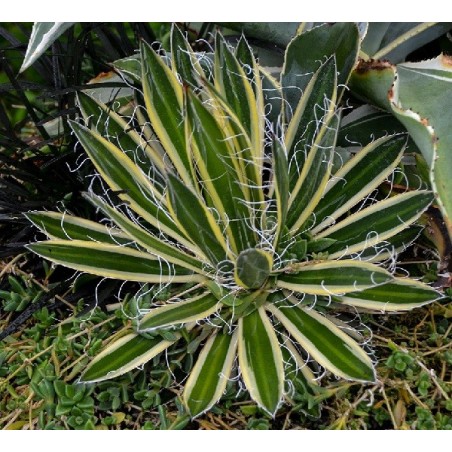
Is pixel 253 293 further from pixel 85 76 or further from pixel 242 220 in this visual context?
pixel 85 76

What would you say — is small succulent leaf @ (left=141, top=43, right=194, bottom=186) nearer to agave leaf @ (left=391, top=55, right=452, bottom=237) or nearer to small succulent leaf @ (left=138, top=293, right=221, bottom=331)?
small succulent leaf @ (left=138, top=293, right=221, bottom=331)

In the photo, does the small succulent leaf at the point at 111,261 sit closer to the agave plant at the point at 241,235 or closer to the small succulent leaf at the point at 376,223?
the agave plant at the point at 241,235

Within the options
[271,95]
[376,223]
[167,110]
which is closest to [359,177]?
[376,223]

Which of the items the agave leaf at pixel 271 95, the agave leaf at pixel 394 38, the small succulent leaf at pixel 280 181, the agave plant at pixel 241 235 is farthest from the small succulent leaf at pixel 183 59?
the agave leaf at pixel 394 38

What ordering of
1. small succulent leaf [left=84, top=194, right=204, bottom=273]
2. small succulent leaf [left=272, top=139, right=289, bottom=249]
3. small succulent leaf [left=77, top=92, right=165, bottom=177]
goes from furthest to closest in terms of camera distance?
small succulent leaf [left=77, top=92, right=165, bottom=177]
small succulent leaf [left=84, top=194, right=204, bottom=273]
small succulent leaf [left=272, top=139, right=289, bottom=249]

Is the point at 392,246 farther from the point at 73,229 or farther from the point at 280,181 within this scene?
the point at 73,229

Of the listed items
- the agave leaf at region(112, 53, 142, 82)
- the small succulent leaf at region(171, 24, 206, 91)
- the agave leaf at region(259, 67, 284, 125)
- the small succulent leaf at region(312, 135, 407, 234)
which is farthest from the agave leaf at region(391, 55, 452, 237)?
the agave leaf at region(112, 53, 142, 82)

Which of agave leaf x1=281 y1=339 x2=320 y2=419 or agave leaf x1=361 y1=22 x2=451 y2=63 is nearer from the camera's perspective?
agave leaf x1=281 y1=339 x2=320 y2=419

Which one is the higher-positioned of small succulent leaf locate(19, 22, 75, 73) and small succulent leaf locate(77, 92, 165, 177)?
small succulent leaf locate(19, 22, 75, 73)
